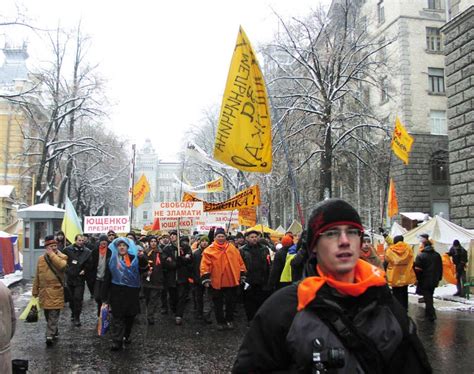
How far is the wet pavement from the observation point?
7.48m

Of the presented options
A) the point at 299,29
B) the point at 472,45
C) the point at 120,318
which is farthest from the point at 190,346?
the point at 299,29

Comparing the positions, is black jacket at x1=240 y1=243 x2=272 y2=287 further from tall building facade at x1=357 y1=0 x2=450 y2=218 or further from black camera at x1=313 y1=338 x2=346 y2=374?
tall building facade at x1=357 y1=0 x2=450 y2=218

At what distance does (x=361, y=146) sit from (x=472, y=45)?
7471 millimetres

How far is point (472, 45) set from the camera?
16375 mm

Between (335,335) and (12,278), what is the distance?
22463 mm

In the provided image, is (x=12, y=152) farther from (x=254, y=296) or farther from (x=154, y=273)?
(x=254, y=296)

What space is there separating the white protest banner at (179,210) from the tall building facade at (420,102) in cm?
1923

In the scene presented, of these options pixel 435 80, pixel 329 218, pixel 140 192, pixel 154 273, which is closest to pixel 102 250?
pixel 154 273

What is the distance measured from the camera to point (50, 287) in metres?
9.20

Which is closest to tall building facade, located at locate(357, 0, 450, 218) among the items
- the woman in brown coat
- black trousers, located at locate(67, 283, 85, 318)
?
black trousers, located at locate(67, 283, 85, 318)

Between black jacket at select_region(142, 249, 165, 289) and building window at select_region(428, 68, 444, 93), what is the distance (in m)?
26.2

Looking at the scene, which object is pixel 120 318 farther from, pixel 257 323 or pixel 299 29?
pixel 299 29

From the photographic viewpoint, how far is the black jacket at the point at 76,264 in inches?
444

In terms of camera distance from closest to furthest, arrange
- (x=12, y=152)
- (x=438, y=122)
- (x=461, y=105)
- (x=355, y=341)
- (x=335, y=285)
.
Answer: (x=355, y=341), (x=335, y=285), (x=461, y=105), (x=438, y=122), (x=12, y=152)
